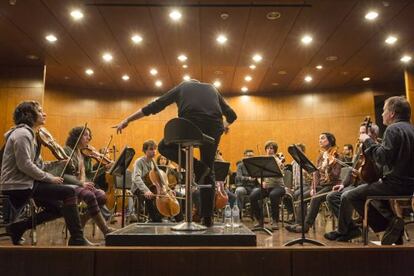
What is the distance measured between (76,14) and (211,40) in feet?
7.97

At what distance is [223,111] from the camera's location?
3262 mm

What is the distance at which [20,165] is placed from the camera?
285cm

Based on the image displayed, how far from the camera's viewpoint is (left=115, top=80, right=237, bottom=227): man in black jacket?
2879 millimetres

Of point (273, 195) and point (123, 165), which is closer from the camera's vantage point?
point (123, 165)

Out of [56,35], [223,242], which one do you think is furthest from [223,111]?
[56,35]

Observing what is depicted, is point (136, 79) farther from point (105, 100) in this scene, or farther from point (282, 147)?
point (282, 147)

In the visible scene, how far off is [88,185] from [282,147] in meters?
7.74

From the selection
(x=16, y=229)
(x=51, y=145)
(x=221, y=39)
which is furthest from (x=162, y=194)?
(x=221, y=39)

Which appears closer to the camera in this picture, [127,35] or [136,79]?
[127,35]

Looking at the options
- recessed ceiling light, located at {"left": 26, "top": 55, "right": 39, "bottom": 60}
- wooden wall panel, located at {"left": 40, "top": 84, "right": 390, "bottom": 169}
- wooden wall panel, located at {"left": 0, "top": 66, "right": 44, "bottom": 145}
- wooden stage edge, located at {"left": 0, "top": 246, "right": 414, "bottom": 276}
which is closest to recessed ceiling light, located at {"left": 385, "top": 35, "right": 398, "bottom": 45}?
wooden wall panel, located at {"left": 40, "top": 84, "right": 390, "bottom": 169}

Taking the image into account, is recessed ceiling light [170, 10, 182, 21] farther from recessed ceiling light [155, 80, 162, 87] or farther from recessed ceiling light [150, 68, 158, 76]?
recessed ceiling light [155, 80, 162, 87]

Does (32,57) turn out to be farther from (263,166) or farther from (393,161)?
(393,161)

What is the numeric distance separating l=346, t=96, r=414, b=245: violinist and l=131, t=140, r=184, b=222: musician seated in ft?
8.97

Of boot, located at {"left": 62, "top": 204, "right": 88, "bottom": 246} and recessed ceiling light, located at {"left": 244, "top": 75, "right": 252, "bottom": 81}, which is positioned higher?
recessed ceiling light, located at {"left": 244, "top": 75, "right": 252, "bottom": 81}
